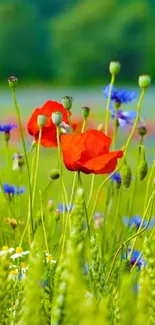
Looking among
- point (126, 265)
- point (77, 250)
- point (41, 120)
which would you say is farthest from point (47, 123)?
point (77, 250)

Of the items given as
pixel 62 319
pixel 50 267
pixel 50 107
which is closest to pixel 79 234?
pixel 62 319

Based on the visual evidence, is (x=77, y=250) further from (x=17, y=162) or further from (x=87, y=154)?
(x=17, y=162)

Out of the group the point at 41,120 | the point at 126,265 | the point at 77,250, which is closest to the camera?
the point at 77,250

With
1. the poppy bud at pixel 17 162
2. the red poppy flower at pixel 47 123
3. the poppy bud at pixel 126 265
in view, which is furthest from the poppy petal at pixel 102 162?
the poppy bud at pixel 17 162

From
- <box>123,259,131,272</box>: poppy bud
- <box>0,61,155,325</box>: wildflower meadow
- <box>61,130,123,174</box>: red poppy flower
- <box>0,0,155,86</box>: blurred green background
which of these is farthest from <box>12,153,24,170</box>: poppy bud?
<box>0,0,155,86</box>: blurred green background

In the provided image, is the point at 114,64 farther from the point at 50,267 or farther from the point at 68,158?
the point at 50,267

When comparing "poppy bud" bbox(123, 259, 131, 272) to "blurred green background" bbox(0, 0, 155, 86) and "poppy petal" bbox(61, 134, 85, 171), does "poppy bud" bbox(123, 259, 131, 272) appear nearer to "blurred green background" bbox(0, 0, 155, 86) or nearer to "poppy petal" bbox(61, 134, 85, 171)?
"poppy petal" bbox(61, 134, 85, 171)
